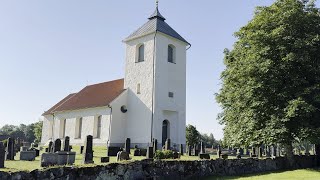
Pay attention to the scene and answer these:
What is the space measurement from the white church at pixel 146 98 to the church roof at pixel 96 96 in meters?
0.17

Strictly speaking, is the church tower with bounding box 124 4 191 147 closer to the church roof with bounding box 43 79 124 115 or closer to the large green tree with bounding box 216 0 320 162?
the church roof with bounding box 43 79 124 115

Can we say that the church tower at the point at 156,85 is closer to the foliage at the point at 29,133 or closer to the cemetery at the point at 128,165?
the foliage at the point at 29,133

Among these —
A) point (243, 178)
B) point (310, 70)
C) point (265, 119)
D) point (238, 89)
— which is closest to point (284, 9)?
point (310, 70)

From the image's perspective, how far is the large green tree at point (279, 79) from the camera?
53.5ft

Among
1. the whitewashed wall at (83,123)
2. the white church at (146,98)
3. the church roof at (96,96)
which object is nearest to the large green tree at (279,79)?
the white church at (146,98)

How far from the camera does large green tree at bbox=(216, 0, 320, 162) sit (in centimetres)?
1631

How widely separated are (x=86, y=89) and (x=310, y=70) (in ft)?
108

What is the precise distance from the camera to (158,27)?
35.8 meters

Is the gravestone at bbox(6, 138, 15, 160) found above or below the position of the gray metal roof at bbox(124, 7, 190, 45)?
below

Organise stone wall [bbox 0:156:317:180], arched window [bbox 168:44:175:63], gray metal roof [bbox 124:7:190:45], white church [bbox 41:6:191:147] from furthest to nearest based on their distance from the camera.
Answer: arched window [bbox 168:44:175:63] → gray metal roof [bbox 124:7:190:45] → white church [bbox 41:6:191:147] → stone wall [bbox 0:156:317:180]

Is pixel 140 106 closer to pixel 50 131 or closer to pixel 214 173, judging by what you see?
pixel 50 131

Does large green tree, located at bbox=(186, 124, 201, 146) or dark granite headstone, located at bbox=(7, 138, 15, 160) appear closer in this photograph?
dark granite headstone, located at bbox=(7, 138, 15, 160)

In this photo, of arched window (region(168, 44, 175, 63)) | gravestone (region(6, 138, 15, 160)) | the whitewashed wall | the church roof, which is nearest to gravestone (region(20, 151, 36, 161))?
gravestone (region(6, 138, 15, 160))

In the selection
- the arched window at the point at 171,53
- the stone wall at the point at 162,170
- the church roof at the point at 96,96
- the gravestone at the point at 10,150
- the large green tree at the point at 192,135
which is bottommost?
the stone wall at the point at 162,170
